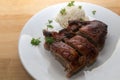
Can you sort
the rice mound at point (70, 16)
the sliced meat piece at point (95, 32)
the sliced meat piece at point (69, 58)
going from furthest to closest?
the rice mound at point (70, 16) < the sliced meat piece at point (95, 32) < the sliced meat piece at point (69, 58)

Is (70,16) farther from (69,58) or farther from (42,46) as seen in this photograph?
(69,58)

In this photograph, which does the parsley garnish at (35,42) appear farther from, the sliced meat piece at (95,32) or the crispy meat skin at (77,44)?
the sliced meat piece at (95,32)

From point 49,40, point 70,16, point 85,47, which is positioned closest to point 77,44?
point 85,47

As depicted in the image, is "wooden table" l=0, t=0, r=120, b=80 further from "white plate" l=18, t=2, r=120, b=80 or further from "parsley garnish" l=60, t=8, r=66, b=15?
"parsley garnish" l=60, t=8, r=66, b=15

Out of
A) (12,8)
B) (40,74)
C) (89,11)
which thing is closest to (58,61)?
(40,74)

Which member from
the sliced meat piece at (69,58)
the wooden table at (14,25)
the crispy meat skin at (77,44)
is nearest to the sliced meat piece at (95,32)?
the crispy meat skin at (77,44)

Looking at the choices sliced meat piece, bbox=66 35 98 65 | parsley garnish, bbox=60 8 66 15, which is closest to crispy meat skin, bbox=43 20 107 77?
sliced meat piece, bbox=66 35 98 65
